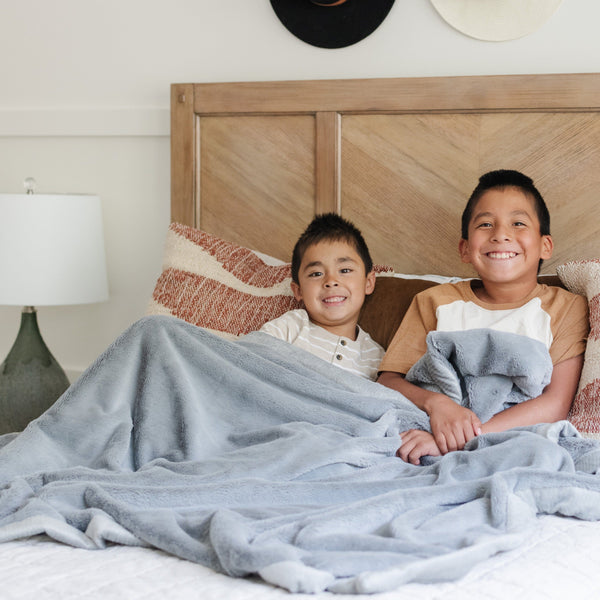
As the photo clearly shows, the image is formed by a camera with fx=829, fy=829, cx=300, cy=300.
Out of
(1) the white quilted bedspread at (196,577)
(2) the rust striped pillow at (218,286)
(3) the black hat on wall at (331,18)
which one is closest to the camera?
(1) the white quilted bedspread at (196,577)

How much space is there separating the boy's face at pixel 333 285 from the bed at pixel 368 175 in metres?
0.05

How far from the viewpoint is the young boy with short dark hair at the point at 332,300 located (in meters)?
1.80

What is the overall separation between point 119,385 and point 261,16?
128cm

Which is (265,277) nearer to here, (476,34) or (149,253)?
(149,253)

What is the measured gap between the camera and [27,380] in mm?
2229

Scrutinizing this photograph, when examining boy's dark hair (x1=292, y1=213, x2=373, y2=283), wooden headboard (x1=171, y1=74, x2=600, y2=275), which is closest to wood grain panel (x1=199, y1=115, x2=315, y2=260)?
wooden headboard (x1=171, y1=74, x2=600, y2=275)

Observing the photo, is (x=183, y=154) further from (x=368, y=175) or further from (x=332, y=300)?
(x=332, y=300)

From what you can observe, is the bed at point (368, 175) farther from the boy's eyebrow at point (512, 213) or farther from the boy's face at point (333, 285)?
the boy's eyebrow at point (512, 213)

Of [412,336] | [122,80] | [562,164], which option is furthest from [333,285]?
[122,80]

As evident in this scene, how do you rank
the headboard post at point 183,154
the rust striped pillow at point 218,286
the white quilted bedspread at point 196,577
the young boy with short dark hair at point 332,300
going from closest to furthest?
the white quilted bedspread at point 196,577, the young boy with short dark hair at point 332,300, the rust striped pillow at point 218,286, the headboard post at point 183,154

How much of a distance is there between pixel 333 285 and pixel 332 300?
33 millimetres

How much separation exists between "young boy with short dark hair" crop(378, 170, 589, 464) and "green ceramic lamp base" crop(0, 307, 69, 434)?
998 millimetres

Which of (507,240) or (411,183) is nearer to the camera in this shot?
(507,240)

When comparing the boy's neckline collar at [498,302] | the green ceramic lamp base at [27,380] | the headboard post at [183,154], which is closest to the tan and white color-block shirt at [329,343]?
the boy's neckline collar at [498,302]
